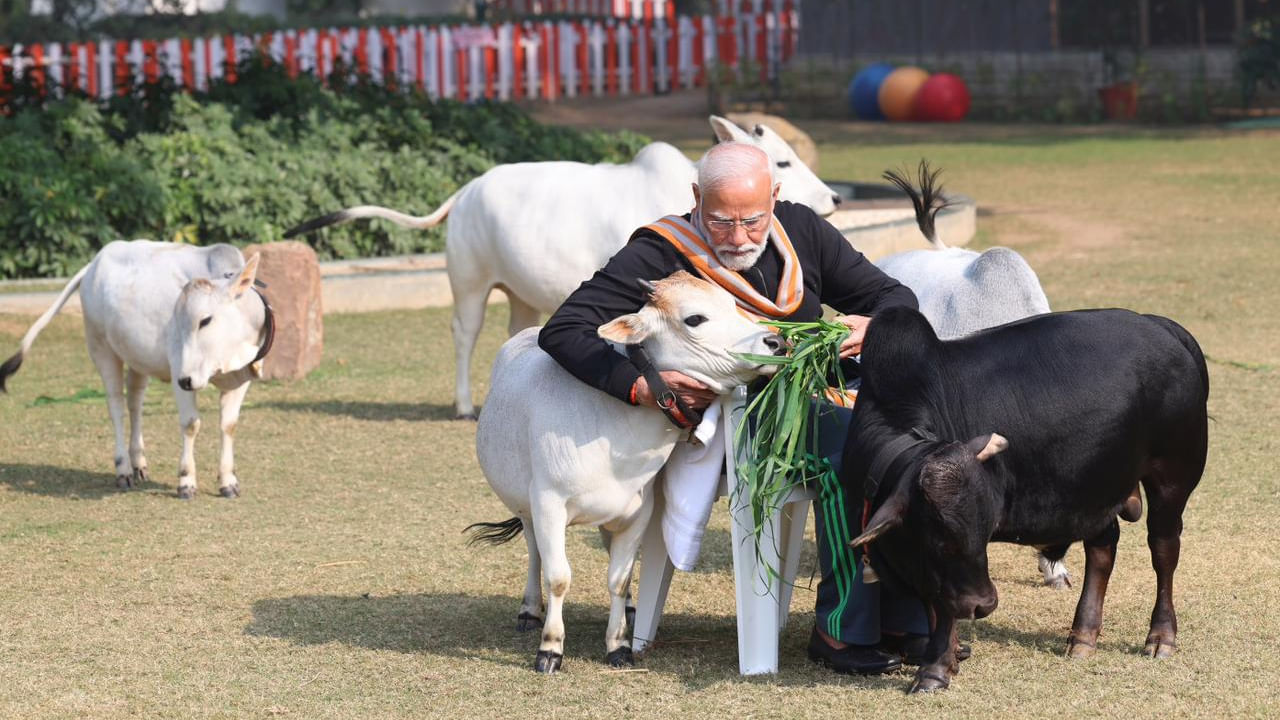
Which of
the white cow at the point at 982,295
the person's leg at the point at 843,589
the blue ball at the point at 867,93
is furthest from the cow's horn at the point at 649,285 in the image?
the blue ball at the point at 867,93

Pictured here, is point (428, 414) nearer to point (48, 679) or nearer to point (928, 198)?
point (928, 198)

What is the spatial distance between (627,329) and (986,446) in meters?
1.07

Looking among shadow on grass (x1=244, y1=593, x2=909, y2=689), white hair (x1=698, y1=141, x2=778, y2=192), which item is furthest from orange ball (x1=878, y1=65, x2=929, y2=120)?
white hair (x1=698, y1=141, x2=778, y2=192)

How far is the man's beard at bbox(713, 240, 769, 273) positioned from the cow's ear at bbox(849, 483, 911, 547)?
0.90 m

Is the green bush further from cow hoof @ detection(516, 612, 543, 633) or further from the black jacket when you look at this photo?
the black jacket

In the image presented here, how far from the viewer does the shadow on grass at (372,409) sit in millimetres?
9328

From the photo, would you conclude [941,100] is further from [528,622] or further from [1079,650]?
[1079,650]

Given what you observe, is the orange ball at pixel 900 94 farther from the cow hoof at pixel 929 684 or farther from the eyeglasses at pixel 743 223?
the cow hoof at pixel 929 684

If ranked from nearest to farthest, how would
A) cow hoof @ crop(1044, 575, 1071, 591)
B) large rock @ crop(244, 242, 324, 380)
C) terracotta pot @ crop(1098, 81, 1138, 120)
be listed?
cow hoof @ crop(1044, 575, 1071, 591) → large rock @ crop(244, 242, 324, 380) → terracotta pot @ crop(1098, 81, 1138, 120)

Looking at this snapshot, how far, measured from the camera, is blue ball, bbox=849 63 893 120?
2789cm

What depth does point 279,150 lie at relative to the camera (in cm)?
1394

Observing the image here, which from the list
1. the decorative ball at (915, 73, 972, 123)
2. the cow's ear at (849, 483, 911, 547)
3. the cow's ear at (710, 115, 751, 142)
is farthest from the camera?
the decorative ball at (915, 73, 972, 123)

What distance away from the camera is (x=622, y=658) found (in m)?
5.26

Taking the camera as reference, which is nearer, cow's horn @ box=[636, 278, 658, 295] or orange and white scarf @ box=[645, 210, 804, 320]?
cow's horn @ box=[636, 278, 658, 295]
